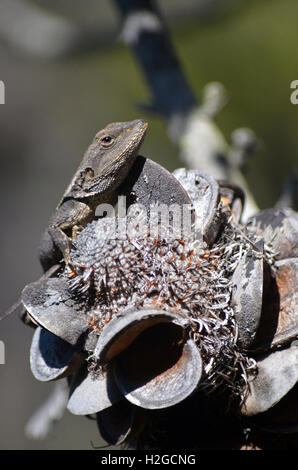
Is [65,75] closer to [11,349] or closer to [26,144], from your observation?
[26,144]

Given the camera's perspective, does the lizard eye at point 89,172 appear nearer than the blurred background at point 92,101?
Yes

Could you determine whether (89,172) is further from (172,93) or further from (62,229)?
(172,93)

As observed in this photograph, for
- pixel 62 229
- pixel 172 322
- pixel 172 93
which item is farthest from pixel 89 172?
pixel 172 93

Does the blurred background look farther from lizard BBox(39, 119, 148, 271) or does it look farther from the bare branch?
lizard BBox(39, 119, 148, 271)

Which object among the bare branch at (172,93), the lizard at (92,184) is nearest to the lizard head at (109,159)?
the lizard at (92,184)

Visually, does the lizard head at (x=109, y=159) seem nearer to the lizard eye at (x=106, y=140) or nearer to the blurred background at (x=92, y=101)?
the lizard eye at (x=106, y=140)

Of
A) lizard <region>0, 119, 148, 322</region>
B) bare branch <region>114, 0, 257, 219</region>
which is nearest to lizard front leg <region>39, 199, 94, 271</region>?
lizard <region>0, 119, 148, 322</region>
